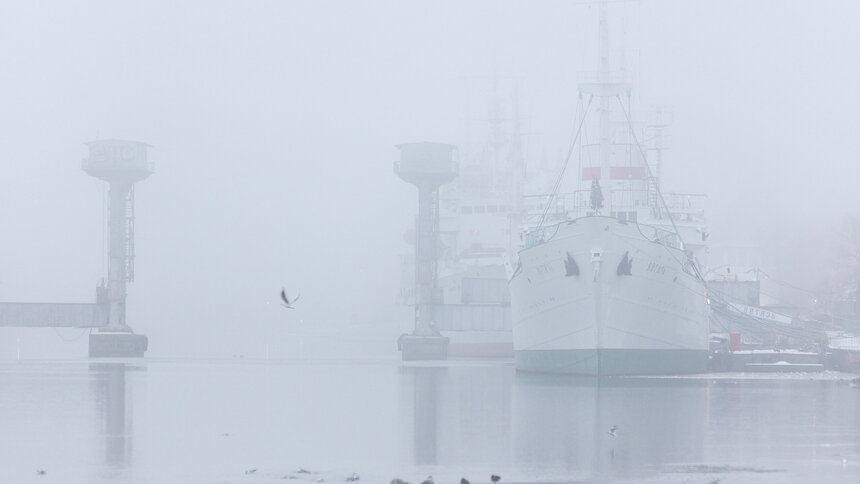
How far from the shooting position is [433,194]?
103750 mm

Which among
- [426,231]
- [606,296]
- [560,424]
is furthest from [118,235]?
[560,424]

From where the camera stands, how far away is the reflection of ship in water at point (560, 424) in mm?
28344

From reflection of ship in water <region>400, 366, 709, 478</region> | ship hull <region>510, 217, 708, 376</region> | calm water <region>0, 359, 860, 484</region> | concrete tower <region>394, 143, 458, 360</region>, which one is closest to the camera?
calm water <region>0, 359, 860, 484</region>

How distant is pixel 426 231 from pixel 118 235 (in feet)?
80.6

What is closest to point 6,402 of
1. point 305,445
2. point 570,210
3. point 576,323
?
point 305,445

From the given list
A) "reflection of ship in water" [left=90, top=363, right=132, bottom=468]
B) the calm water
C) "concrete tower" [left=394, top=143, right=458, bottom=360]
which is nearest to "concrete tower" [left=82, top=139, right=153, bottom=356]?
"concrete tower" [left=394, top=143, right=458, bottom=360]

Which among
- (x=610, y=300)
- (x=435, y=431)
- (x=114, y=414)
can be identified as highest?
(x=610, y=300)

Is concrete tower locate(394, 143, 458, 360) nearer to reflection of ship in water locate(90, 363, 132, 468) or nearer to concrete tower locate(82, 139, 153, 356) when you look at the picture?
concrete tower locate(82, 139, 153, 356)

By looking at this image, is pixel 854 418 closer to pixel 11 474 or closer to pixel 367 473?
pixel 367 473

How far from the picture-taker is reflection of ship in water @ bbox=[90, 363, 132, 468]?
2942 cm

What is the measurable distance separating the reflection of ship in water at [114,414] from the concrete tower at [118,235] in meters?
29.9

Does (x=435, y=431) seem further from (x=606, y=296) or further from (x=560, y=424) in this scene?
(x=606, y=296)

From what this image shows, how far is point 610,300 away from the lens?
60.0 meters

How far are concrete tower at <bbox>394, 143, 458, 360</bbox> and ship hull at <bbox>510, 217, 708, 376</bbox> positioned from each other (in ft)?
118
